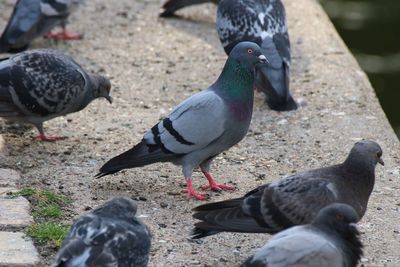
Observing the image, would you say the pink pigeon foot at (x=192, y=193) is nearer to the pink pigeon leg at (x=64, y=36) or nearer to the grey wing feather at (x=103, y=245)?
the grey wing feather at (x=103, y=245)

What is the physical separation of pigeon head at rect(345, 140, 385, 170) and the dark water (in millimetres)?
6410

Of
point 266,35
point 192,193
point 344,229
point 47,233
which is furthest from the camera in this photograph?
point 266,35

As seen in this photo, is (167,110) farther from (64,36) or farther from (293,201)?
(293,201)

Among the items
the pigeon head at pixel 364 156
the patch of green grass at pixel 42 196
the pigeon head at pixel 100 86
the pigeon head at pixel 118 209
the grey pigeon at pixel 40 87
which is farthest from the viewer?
the pigeon head at pixel 100 86

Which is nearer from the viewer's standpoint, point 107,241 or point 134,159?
point 107,241

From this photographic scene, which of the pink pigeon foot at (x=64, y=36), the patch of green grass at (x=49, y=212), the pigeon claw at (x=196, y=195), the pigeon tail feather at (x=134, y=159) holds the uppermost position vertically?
the pigeon tail feather at (x=134, y=159)

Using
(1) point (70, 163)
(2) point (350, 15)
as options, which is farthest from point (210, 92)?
(2) point (350, 15)

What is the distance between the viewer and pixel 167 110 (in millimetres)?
9000

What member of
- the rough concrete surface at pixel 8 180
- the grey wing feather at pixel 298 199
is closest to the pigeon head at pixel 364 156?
the grey wing feather at pixel 298 199

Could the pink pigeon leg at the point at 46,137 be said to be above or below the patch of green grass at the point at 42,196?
below

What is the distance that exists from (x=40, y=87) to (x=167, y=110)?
4.54 feet

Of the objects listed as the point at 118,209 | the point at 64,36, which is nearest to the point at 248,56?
the point at 118,209

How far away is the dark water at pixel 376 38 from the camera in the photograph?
13414mm

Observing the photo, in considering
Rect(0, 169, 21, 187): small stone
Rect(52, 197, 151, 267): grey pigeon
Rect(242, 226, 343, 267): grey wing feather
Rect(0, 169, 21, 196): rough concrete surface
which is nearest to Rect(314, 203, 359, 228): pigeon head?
Rect(242, 226, 343, 267): grey wing feather
